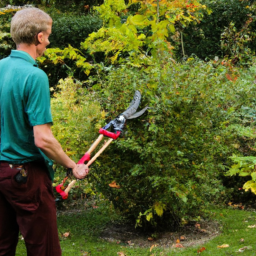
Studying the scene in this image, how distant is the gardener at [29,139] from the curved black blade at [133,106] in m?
1.28

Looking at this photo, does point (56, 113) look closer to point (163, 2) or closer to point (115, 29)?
point (115, 29)

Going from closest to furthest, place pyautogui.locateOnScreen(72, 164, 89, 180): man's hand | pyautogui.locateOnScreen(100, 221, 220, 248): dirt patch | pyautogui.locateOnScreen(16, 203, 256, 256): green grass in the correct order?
pyautogui.locateOnScreen(72, 164, 89, 180): man's hand
pyautogui.locateOnScreen(16, 203, 256, 256): green grass
pyautogui.locateOnScreen(100, 221, 220, 248): dirt patch

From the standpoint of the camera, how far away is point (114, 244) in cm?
449

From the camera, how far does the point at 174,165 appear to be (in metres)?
4.16

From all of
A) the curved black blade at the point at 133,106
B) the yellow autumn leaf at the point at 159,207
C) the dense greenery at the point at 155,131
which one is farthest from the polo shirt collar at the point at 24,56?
the yellow autumn leaf at the point at 159,207

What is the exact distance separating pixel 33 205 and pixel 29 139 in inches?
15.3

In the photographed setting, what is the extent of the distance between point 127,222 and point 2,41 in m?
7.19

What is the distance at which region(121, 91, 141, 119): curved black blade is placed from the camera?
3.68 metres

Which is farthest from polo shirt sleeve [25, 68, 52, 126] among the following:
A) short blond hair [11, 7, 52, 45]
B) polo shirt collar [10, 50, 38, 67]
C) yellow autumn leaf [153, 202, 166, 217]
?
yellow autumn leaf [153, 202, 166, 217]

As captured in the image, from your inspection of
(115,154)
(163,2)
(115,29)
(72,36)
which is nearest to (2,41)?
(72,36)

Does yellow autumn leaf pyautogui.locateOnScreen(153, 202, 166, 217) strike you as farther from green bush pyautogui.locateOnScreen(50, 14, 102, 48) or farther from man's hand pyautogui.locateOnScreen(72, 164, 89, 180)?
green bush pyautogui.locateOnScreen(50, 14, 102, 48)

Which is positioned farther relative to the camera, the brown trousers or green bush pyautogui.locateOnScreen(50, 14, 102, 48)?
green bush pyautogui.locateOnScreen(50, 14, 102, 48)

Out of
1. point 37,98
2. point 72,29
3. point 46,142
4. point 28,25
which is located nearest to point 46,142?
point 46,142

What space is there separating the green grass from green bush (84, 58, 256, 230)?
40cm
